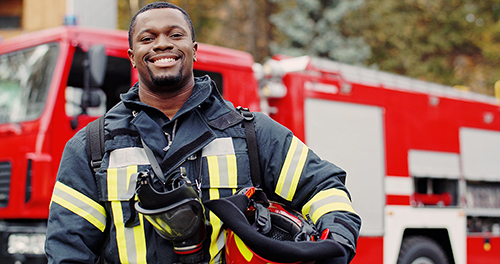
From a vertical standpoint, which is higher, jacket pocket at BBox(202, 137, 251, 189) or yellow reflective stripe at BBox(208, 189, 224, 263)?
jacket pocket at BBox(202, 137, 251, 189)

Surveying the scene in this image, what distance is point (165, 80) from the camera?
1.84 metres

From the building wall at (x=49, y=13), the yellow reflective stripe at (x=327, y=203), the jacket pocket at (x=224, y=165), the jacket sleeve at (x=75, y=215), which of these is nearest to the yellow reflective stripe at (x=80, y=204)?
the jacket sleeve at (x=75, y=215)

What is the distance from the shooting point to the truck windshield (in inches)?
172

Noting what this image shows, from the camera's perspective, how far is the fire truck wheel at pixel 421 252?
5.38 m

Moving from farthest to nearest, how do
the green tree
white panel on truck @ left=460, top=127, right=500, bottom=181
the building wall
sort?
the green tree, the building wall, white panel on truck @ left=460, top=127, right=500, bottom=181

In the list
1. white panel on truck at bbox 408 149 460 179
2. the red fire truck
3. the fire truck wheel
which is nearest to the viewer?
the red fire truck

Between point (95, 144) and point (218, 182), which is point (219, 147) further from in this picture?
point (95, 144)

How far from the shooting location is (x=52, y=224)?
5.70 ft

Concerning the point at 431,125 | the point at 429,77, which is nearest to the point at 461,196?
the point at 431,125

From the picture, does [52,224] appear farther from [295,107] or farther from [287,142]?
[295,107]

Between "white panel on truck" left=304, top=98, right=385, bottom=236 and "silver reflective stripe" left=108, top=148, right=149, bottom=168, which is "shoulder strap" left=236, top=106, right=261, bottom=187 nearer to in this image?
"silver reflective stripe" left=108, top=148, right=149, bottom=168

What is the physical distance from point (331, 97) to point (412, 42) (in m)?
14.4

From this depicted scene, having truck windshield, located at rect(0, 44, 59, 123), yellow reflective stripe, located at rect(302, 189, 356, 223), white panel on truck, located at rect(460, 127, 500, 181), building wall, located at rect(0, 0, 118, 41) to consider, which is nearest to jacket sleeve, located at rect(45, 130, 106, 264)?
yellow reflective stripe, located at rect(302, 189, 356, 223)

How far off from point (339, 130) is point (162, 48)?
363 centimetres
